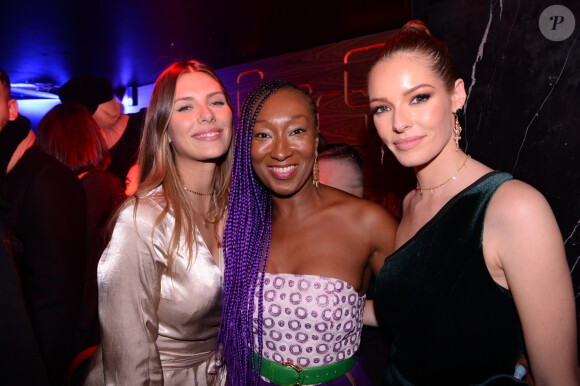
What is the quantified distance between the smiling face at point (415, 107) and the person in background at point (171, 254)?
2.59 feet

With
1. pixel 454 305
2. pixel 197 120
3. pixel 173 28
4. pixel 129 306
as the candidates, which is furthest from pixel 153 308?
pixel 173 28

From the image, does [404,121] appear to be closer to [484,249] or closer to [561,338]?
[484,249]

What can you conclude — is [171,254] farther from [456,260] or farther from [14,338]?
[456,260]

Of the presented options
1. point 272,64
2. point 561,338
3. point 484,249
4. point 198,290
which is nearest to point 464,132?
point 484,249

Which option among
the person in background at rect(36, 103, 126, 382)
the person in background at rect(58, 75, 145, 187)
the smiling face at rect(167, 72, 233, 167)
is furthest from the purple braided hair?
the person in background at rect(58, 75, 145, 187)

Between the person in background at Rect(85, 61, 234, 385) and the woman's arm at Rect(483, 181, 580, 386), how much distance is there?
110 centimetres

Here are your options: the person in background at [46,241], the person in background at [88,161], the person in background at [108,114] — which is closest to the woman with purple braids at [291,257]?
the person in background at [46,241]

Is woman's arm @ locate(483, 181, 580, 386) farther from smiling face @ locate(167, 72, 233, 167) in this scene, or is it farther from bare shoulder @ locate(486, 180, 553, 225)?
smiling face @ locate(167, 72, 233, 167)

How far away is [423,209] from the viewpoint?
60.4 inches

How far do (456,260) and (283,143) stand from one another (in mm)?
870

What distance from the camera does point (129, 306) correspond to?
1.49 metres

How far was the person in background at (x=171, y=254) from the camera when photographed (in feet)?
4.90

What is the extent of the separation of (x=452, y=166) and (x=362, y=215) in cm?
51

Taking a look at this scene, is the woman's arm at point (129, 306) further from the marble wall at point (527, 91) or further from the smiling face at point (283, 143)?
the marble wall at point (527, 91)
